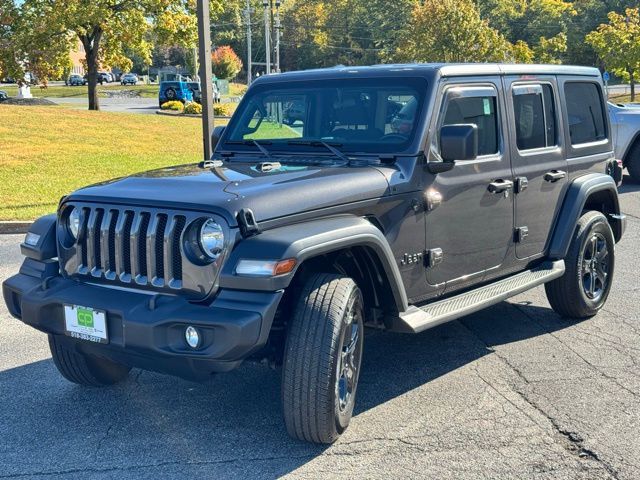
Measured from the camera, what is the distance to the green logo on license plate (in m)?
3.80

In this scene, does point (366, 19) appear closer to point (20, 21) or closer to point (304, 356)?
point (20, 21)

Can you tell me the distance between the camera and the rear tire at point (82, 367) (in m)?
4.59

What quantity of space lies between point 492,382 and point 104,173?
12.2 meters

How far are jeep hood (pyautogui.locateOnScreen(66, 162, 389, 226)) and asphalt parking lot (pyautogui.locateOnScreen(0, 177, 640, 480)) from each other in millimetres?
1204

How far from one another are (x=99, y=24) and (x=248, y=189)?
3114cm

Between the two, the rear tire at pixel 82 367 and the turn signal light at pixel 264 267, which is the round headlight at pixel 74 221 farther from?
the turn signal light at pixel 264 267

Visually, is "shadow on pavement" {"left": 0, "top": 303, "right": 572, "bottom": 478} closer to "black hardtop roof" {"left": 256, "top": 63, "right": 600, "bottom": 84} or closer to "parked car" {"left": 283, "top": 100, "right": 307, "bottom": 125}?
"parked car" {"left": 283, "top": 100, "right": 307, "bottom": 125}

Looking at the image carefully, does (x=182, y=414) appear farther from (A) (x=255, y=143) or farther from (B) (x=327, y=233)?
(A) (x=255, y=143)

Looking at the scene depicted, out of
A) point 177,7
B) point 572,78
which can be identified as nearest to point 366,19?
point 177,7

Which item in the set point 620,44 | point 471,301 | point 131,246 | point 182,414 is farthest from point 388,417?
point 620,44

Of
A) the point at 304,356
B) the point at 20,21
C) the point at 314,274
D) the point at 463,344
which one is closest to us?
the point at 304,356

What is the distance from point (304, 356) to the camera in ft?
12.1

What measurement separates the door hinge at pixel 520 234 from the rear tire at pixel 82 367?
9.00 feet

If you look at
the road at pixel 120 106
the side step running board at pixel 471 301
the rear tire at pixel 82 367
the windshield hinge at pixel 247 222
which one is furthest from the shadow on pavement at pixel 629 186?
the road at pixel 120 106
